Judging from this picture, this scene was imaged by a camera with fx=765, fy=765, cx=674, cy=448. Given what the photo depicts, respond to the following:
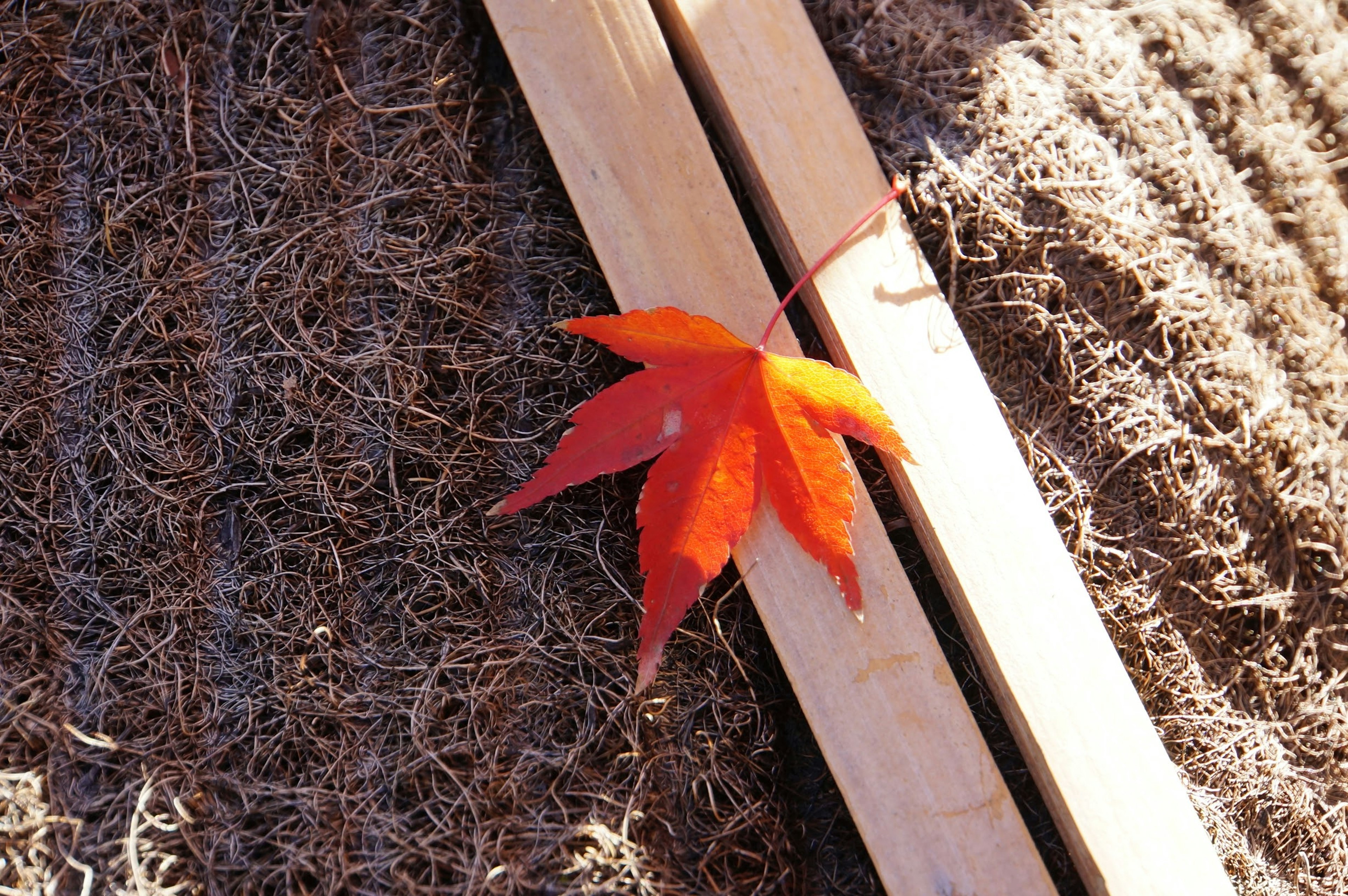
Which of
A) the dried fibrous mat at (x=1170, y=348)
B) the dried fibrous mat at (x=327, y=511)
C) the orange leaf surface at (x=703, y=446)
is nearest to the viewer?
the orange leaf surface at (x=703, y=446)

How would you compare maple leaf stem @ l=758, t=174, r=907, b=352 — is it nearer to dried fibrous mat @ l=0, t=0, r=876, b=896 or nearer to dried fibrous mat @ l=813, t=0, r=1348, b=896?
dried fibrous mat @ l=813, t=0, r=1348, b=896

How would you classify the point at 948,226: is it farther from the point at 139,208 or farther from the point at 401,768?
the point at 139,208

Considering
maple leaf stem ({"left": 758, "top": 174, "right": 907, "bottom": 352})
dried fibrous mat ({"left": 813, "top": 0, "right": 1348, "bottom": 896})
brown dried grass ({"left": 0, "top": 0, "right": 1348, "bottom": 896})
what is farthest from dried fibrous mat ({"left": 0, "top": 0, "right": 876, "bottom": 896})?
dried fibrous mat ({"left": 813, "top": 0, "right": 1348, "bottom": 896})

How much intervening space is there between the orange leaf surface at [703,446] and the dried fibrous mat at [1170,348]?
0.54m

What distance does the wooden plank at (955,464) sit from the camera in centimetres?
152

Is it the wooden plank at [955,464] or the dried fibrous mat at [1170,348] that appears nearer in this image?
the wooden plank at [955,464]

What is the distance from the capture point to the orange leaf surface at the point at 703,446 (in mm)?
1419

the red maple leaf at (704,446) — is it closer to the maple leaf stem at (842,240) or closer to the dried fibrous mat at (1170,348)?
the maple leaf stem at (842,240)

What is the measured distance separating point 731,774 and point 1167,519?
3.69ft

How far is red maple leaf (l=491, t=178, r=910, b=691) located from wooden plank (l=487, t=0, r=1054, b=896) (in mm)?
142

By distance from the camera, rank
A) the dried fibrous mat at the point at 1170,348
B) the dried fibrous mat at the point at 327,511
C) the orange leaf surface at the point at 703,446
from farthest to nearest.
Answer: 1. the dried fibrous mat at the point at 1170,348
2. the dried fibrous mat at the point at 327,511
3. the orange leaf surface at the point at 703,446

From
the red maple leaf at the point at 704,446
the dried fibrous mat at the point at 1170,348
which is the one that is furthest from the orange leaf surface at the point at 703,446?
the dried fibrous mat at the point at 1170,348

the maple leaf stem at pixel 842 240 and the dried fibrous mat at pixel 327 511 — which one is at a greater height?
the maple leaf stem at pixel 842 240

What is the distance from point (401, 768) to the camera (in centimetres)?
155
